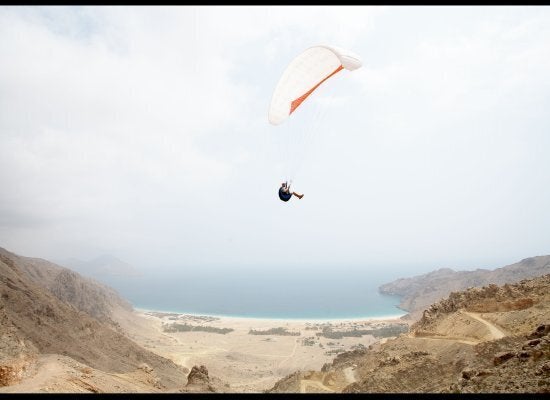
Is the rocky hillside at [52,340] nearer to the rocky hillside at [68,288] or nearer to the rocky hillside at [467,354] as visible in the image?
the rocky hillside at [467,354]

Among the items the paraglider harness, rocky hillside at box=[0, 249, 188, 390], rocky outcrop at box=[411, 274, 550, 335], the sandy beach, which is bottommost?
the sandy beach

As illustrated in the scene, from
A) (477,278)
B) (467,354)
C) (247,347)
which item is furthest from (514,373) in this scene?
(477,278)

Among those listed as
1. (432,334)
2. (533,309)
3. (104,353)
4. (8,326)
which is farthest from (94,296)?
(533,309)

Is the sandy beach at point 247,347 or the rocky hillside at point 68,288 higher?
the rocky hillside at point 68,288

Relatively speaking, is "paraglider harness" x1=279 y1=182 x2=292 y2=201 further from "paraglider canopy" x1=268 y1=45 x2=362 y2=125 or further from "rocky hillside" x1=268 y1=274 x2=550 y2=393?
"rocky hillside" x1=268 y1=274 x2=550 y2=393

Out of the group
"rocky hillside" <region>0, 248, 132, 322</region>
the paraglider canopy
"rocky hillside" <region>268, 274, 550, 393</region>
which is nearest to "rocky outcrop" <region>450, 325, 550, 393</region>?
"rocky hillside" <region>268, 274, 550, 393</region>

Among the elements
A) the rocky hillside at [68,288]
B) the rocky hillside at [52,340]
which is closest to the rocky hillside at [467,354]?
the rocky hillside at [52,340]

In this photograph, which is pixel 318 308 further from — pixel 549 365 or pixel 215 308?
pixel 549 365
